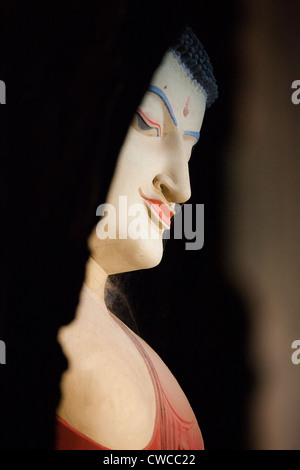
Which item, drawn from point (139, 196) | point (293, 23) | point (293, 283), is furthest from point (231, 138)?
point (139, 196)

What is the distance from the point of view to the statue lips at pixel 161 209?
120cm

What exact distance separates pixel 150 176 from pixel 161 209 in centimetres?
8

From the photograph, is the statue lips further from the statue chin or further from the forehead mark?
the forehead mark

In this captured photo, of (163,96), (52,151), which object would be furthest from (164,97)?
(52,151)

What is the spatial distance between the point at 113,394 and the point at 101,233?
1.11 feet


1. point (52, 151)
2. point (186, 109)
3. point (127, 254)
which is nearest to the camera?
point (52, 151)

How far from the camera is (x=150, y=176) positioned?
118 centimetres

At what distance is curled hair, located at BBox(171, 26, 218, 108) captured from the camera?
1.27 m

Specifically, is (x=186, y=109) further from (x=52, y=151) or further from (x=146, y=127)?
(x=52, y=151)

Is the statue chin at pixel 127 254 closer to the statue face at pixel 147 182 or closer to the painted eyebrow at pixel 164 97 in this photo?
the statue face at pixel 147 182

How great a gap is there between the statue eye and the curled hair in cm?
20

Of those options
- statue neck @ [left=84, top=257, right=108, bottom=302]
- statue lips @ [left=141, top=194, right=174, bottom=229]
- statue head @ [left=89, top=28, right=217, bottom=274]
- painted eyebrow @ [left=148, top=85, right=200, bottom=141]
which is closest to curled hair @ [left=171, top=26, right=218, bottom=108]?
statue head @ [left=89, top=28, right=217, bottom=274]

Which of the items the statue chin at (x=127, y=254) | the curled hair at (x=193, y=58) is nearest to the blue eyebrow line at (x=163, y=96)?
the curled hair at (x=193, y=58)
